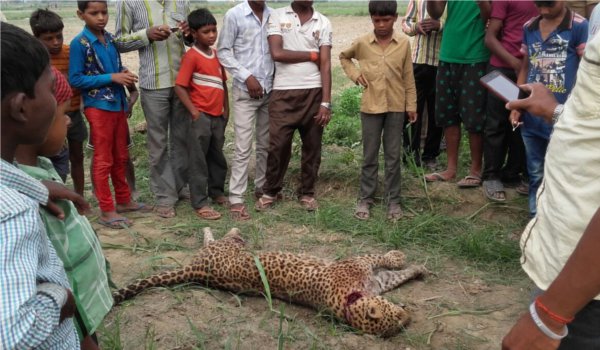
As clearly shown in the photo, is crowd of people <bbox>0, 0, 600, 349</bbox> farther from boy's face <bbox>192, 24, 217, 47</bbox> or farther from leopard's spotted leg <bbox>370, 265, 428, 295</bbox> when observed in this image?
leopard's spotted leg <bbox>370, 265, 428, 295</bbox>

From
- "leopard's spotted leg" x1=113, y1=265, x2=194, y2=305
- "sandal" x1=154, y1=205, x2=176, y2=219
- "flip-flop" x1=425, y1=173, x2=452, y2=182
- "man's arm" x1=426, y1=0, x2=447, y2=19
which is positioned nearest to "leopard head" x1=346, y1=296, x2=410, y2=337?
"leopard's spotted leg" x1=113, y1=265, x2=194, y2=305

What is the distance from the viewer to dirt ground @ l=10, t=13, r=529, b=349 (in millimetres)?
3350

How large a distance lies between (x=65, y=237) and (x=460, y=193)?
13.6 ft

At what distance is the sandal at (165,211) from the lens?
17.7 ft

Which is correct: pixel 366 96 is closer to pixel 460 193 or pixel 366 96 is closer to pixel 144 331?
pixel 460 193

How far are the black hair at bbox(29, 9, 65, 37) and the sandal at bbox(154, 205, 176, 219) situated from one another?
1.85m

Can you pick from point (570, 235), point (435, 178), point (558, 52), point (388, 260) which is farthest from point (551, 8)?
point (570, 235)

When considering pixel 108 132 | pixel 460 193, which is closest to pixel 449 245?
pixel 460 193

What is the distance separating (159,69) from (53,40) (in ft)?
3.09

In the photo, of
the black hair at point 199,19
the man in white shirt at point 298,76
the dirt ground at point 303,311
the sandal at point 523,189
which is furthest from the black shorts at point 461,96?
the black hair at point 199,19

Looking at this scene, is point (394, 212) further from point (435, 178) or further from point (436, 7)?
point (436, 7)

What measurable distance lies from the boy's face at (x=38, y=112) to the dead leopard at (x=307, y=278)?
2177 mm

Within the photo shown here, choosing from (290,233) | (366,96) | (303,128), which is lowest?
(290,233)

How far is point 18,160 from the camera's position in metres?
2.15
